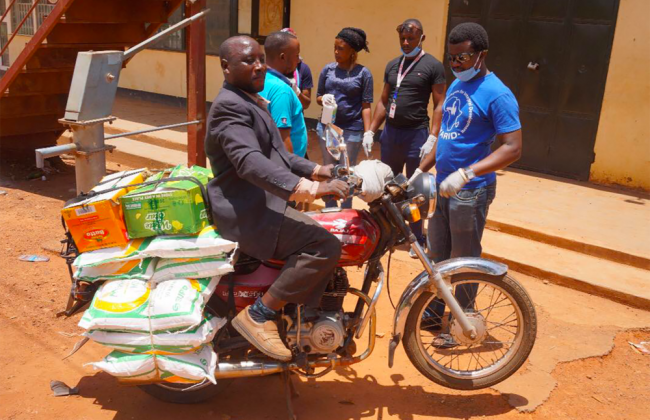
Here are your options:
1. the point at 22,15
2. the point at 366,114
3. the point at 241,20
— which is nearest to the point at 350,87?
the point at 366,114

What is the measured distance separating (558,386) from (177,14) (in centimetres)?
1076

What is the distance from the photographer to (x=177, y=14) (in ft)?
41.0

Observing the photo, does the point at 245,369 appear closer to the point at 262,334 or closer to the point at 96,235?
the point at 262,334

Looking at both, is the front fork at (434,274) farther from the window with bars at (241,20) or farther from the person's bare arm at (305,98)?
the window with bars at (241,20)

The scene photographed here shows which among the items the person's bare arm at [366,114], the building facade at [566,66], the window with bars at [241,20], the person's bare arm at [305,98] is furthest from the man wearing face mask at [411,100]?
the window with bars at [241,20]

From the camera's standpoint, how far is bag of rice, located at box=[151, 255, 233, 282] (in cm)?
328

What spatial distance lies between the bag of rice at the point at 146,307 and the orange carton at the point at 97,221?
0.25 m

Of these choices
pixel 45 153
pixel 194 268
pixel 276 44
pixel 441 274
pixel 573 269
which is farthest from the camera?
pixel 573 269

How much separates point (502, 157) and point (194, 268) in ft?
6.30

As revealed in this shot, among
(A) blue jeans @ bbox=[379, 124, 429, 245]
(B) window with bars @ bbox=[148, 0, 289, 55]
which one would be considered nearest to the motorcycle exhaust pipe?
Result: (A) blue jeans @ bbox=[379, 124, 429, 245]

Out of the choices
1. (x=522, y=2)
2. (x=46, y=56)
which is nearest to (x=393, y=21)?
(x=522, y=2)

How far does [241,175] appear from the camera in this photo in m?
3.08

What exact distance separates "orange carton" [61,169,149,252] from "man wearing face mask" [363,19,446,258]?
2.86m

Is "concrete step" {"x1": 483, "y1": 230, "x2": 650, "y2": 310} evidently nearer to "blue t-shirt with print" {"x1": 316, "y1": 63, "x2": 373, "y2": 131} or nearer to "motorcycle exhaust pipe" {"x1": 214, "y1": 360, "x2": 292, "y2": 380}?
"blue t-shirt with print" {"x1": 316, "y1": 63, "x2": 373, "y2": 131}
